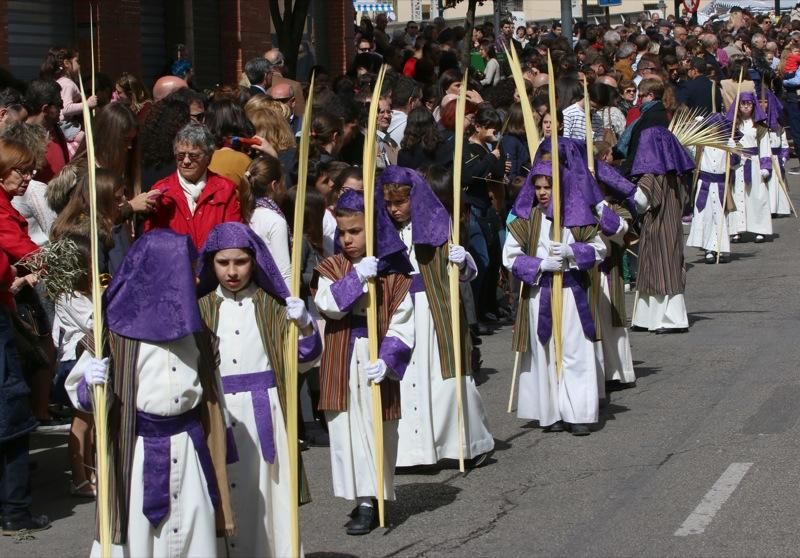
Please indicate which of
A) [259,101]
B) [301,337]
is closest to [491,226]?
[259,101]

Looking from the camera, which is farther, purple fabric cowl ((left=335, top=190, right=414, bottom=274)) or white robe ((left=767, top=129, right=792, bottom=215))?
white robe ((left=767, top=129, right=792, bottom=215))

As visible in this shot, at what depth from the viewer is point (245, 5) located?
71.2 feet

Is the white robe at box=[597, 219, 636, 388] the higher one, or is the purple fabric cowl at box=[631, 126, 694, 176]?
the purple fabric cowl at box=[631, 126, 694, 176]

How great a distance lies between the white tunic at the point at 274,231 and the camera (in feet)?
28.6

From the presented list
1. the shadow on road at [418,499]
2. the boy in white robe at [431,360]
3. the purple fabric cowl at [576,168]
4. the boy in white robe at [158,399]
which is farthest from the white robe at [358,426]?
the purple fabric cowl at [576,168]

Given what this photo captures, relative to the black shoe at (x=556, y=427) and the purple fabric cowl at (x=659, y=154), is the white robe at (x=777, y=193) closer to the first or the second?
the purple fabric cowl at (x=659, y=154)

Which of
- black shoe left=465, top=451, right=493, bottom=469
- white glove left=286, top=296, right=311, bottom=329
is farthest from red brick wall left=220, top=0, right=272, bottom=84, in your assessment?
white glove left=286, top=296, right=311, bottom=329

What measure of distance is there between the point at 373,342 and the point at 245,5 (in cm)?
1519

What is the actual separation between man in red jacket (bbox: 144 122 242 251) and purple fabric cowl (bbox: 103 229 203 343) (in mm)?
2624

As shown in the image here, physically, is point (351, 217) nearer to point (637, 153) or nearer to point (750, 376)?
point (750, 376)

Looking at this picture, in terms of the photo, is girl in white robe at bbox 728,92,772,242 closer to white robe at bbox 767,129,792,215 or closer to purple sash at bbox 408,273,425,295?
white robe at bbox 767,129,792,215

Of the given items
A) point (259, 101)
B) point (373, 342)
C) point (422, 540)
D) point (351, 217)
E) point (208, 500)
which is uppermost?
point (259, 101)

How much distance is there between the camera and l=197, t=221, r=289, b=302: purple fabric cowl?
20.5 ft

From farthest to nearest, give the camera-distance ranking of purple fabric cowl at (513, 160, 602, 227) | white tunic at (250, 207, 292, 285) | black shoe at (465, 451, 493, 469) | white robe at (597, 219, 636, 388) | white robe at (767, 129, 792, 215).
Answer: white robe at (767, 129, 792, 215)
white robe at (597, 219, 636, 388)
purple fabric cowl at (513, 160, 602, 227)
black shoe at (465, 451, 493, 469)
white tunic at (250, 207, 292, 285)
